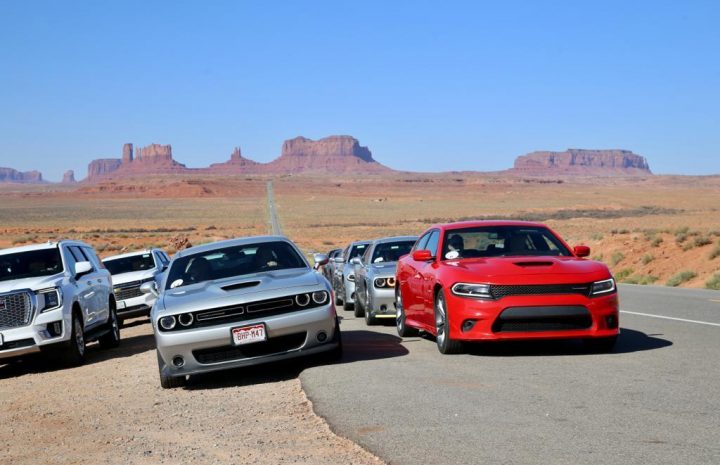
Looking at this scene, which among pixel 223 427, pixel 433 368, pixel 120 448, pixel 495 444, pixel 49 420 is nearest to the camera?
pixel 495 444

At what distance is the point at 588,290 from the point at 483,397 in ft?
8.50

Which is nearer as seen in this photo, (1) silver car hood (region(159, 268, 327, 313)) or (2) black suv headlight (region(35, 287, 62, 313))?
(1) silver car hood (region(159, 268, 327, 313))

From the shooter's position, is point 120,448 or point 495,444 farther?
point 120,448

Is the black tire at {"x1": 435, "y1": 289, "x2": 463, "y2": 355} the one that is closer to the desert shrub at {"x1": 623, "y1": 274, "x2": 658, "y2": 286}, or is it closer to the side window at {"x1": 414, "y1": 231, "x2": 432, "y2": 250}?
the side window at {"x1": 414, "y1": 231, "x2": 432, "y2": 250}

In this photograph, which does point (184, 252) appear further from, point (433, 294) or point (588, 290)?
point (588, 290)

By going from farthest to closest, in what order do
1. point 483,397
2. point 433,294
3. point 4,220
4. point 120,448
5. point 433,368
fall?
point 4,220 → point 433,294 → point 433,368 → point 483,397 → point 120,448

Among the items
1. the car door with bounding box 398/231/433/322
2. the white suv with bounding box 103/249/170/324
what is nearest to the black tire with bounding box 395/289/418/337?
the car door with bounding box 398/231/433/322

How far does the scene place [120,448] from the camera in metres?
6.93

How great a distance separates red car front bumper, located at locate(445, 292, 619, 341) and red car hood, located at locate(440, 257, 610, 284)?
0.63ft

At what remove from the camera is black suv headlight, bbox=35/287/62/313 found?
1209 cm

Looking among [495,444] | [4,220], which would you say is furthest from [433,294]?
[4,220]

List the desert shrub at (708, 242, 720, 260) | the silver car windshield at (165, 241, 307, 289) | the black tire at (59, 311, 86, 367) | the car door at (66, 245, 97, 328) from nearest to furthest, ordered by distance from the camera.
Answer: the silver car windshield at (165, 241, 307, 289), the black tire at (59, 311, 86, 367), the car door at (66, 245, 97, 328), the desert shrub at (708, 242, 720, 260)

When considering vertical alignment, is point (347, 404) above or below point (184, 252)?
below

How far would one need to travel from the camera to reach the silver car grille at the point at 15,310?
11852 mm
